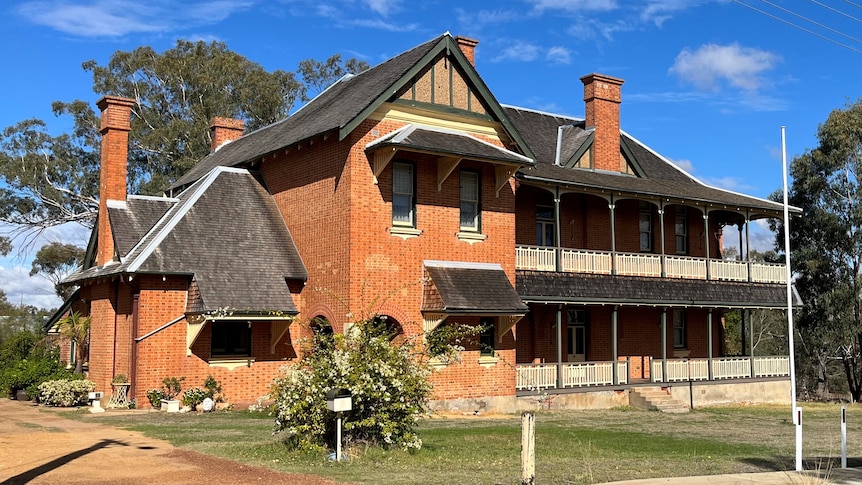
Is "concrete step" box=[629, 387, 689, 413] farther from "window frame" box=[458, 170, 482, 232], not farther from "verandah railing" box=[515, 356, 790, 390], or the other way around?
"window frame" box=[458, 170, 482, 232]

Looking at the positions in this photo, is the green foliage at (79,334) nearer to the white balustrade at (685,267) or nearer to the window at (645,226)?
the white balustrade at (685,267)

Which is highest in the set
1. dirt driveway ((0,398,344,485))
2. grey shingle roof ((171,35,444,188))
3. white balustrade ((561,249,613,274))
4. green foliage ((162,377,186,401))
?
grey shingle roof ((171,35,444,188))

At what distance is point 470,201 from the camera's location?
79.8ft

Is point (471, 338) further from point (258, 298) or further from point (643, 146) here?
point (643, 146)

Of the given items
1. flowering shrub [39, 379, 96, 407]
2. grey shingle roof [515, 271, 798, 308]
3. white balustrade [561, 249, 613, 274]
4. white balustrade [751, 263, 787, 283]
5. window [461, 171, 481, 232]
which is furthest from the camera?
white balustrade [751, 263, 787, 283]

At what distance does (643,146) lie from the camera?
33750 mm

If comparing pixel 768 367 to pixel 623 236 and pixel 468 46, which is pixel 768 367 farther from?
pixel 468 46

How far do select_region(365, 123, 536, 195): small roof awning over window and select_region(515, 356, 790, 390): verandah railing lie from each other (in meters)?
5.53

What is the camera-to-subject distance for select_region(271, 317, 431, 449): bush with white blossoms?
1394 cm

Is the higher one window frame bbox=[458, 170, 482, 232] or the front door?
window frame bbox=[458, 170, 482, 232]

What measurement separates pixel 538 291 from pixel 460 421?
5.40m

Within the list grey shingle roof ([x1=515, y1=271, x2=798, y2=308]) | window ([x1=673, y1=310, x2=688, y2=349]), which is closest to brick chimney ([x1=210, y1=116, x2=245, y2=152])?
grey shingle roof ([x1=515, y1=271, x2=798, y2=308])

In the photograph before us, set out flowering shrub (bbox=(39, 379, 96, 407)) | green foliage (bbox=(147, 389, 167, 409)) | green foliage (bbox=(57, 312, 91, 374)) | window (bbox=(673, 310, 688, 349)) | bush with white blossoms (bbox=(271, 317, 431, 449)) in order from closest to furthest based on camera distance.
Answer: bush with white blossoms (bbox=(271, 317, 431, 449)) < green foliage (bbox=(147, 389, 167, 409)) < flowering shrub (bbox=(39, 379, 96, 407)) < green foliage (bbox=(57, 312, 91, 374)) < window (bbox=(673, 310, 688, 349))

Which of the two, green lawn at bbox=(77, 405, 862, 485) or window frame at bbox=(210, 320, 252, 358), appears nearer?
green lawn at bbox=(77, 405, 862, 485)
